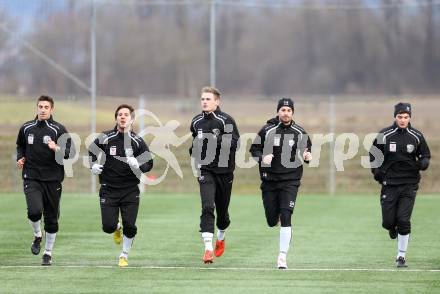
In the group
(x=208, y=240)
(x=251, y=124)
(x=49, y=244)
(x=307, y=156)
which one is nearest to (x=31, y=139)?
(x=49, y=244)

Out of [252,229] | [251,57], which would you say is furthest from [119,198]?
[251,57]

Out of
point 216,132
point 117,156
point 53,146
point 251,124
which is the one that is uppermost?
point 251,124

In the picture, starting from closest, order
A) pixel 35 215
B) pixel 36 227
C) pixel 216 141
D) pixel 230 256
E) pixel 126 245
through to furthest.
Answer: pixel 126 245 → pixel 35 215 → pixel 216 141 → pixel 36 227 → pixel 230 256

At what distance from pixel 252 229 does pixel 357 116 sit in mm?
13543

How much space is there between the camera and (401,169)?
1387 cm

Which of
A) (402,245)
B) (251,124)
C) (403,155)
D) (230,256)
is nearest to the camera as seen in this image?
(402,245)

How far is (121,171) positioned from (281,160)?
2068 millimetres

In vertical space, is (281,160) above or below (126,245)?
above

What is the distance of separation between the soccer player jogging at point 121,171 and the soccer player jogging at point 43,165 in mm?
706

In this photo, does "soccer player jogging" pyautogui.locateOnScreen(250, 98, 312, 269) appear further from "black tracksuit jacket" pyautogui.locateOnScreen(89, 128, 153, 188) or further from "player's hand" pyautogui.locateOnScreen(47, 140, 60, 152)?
"player's hand" pyautogui.locateOnScreen(47, 140, 60, 152)

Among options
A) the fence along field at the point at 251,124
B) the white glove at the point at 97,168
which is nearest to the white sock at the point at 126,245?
the white glove at the point at 97,168

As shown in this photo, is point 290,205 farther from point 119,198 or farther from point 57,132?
point 57,132

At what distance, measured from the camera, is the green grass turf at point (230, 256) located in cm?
1173

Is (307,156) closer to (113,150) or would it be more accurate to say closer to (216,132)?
(216,132)
